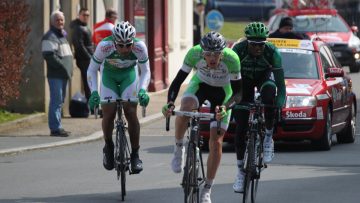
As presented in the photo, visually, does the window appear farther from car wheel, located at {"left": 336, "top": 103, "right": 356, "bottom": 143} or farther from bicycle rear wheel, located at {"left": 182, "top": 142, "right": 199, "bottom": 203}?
bicycle rear wheel, located at {"left": 182, "top": 142, "right": 199, "bottom": 203}

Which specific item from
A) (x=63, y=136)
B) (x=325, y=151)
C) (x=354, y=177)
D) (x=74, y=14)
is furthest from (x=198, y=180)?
(x=74, y=14)

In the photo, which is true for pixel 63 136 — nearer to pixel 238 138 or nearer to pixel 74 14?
pixel 74 14

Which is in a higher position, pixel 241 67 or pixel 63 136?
pixel 241 67

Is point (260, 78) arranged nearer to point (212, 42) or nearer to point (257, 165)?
point (257, 165)

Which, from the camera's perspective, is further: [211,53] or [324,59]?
[324,59]

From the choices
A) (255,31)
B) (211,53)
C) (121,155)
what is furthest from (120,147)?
(211,53)

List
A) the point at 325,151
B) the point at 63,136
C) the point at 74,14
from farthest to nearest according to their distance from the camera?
the point at 74,14 → the point at 63,136 → the point at 325,151

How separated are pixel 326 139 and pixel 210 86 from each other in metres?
6.11

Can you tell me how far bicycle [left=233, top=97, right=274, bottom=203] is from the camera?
40.7 ft

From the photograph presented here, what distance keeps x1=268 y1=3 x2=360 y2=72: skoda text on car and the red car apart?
15558 millimetres

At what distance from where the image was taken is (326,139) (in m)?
18.1

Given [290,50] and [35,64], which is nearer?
[290,50]

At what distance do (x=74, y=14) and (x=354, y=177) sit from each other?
10.6m

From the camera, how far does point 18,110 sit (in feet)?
75.3
